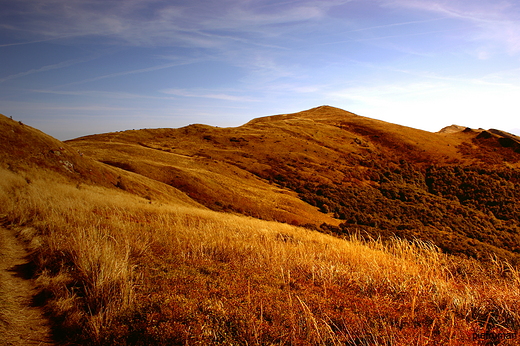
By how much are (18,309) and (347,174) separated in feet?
138

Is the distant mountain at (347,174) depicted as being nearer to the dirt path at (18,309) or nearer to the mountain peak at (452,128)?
the dirt path at (18,309)

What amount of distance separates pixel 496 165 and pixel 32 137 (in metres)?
61.4

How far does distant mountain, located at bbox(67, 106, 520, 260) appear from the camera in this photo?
28859mm

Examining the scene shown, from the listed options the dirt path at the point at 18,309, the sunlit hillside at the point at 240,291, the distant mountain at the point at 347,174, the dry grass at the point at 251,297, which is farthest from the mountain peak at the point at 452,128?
the dirt path at the point at 18,309

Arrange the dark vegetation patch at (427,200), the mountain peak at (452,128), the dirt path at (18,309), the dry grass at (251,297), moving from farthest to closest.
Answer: the mountain peak at (452,128), the dark vegetation patch at (427,200), the dirt path at (18,309), the dry grass at (251,297)

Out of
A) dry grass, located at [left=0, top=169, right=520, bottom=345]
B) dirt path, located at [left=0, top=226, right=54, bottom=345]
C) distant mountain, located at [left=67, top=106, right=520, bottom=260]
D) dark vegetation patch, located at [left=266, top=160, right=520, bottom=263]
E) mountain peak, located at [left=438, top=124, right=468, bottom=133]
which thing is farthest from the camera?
mountain peak, located at [left=438, top=124, right=468, bottom=133]

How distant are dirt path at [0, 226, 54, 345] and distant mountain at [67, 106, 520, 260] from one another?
18.9 m

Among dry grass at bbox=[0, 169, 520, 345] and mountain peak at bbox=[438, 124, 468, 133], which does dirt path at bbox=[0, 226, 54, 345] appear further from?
mountain peak at bbox=[438, 124, 468, 133]

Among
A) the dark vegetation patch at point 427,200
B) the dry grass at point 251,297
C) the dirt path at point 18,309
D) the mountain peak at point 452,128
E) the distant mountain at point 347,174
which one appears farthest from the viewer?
the mountain peak at point 452,128

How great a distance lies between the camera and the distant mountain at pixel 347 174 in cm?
2886

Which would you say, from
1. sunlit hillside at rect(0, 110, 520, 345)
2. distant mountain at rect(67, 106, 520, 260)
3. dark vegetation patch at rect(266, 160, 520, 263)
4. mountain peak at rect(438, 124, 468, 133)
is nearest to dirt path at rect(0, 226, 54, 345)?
sunlit hillside at rect(0, 110, 520, 345)

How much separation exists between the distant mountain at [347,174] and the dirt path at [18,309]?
18.9 meters

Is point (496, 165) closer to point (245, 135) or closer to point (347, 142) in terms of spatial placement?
point (347, 142)

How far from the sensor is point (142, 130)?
168ft
